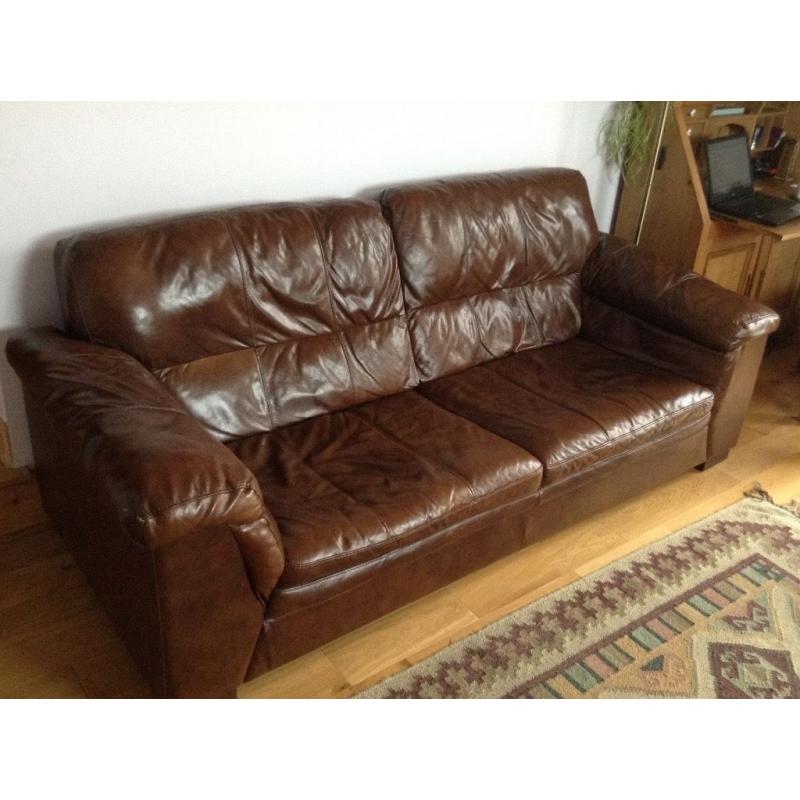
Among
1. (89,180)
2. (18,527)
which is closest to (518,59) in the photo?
(89,180)

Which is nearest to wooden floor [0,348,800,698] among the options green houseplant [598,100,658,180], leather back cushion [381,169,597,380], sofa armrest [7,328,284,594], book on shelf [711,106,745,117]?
sofa armrest [7,328,284,594]

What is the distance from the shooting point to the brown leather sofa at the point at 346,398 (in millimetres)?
1619

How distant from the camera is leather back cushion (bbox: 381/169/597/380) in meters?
2.48

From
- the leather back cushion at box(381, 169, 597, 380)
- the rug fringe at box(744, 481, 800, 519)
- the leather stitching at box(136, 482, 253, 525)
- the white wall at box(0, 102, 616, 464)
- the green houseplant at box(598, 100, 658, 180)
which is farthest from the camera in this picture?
the green houseplant at box(598, 100, 658, 180)

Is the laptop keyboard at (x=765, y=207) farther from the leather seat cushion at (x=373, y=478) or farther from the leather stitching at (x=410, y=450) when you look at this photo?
the leather stitching at (x=410, y=450)

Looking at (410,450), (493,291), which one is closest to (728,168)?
(493,291)

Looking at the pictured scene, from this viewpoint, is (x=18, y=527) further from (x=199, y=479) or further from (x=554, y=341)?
(x=554, y=341)

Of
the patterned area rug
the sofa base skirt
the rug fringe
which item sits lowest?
the rug fringe

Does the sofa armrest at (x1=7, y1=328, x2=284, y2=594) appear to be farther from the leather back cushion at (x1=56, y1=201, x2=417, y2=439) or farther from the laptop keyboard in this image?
the laptop keyboard

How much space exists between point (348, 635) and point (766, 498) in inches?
59.6

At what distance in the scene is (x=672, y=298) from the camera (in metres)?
2.65

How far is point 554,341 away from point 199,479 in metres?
1.69

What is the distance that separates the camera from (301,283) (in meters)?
2.23

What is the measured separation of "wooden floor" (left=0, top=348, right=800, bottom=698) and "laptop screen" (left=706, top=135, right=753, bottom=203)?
1.15m
